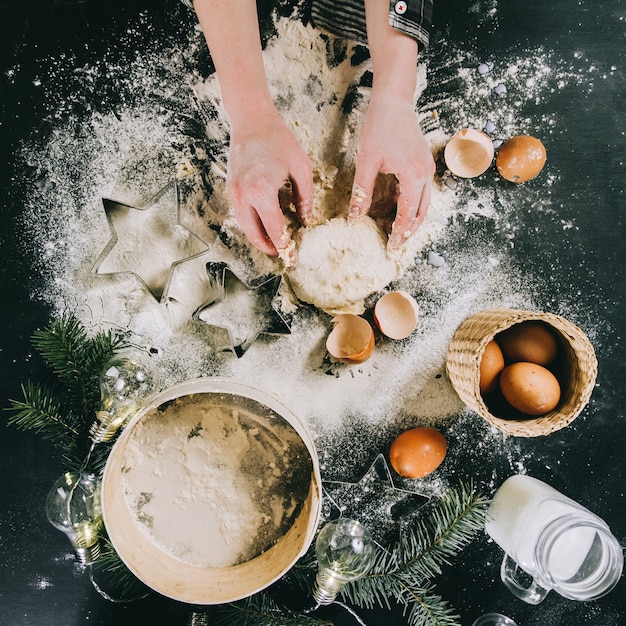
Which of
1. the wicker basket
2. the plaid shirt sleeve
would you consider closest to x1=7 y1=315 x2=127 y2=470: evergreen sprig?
the wicker basket

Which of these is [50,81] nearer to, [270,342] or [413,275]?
[270,342]

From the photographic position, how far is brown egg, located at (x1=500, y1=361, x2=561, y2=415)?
2.25 feet

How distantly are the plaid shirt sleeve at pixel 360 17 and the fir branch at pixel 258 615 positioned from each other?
945mm

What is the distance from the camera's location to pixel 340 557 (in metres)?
0.76

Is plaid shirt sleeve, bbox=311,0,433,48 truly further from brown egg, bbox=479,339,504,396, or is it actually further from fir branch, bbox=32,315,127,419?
fir branch, bbox=32,315,127,419

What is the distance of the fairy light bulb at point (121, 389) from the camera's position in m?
0.76

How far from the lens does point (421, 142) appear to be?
2.63 feet

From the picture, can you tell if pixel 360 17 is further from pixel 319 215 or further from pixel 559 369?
pixel 559 369

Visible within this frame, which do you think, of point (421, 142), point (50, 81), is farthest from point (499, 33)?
point (50, 81)

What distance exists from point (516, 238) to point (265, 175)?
0.46m

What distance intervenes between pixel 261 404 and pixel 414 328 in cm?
29

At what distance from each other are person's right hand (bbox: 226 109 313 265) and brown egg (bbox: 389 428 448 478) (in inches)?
14.4

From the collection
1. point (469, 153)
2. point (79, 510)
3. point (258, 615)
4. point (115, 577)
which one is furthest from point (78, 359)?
point (469, 153)

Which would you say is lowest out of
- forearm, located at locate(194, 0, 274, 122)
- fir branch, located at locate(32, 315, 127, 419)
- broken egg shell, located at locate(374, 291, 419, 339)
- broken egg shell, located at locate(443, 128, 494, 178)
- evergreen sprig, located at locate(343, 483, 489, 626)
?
evergreen sprig, located at locate(343, 483, 489, 626)
